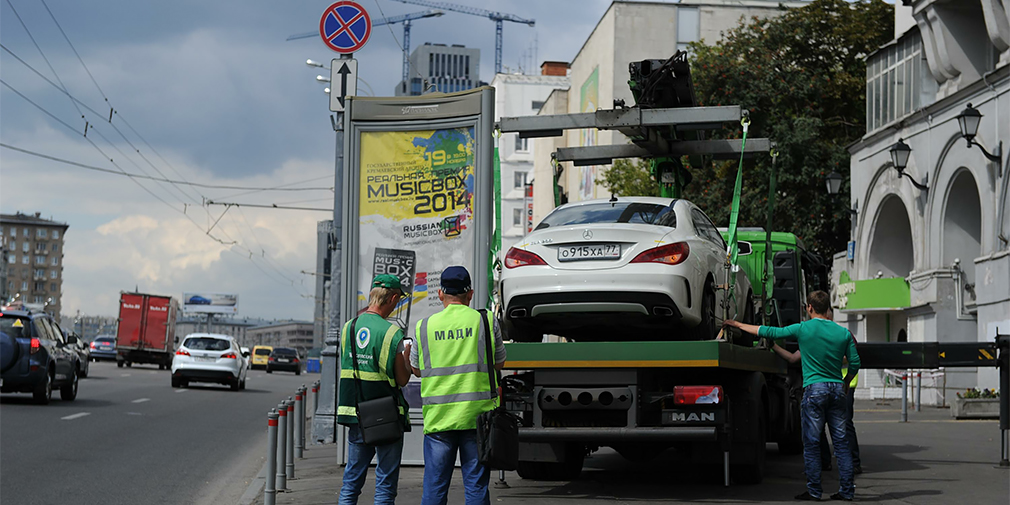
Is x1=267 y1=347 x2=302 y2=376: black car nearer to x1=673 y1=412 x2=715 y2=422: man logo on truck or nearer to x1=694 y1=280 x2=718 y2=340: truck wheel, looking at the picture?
x1=694 y1=280 x2=718 y2=340: truck wheel

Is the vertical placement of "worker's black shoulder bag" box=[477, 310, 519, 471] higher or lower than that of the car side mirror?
lower

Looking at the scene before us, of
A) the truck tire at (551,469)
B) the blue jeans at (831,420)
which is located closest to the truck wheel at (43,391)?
the truck tire at (551,469)

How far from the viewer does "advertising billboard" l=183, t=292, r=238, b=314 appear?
176 m

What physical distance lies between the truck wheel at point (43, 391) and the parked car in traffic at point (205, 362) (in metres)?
9.50

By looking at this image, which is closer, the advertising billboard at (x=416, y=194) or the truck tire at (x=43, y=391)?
the advertising billboard at (x=416, y=194)

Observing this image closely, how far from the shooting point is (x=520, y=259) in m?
10.8

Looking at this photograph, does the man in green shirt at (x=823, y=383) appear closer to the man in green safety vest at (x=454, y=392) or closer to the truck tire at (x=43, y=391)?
the man in green safety vest at (x=454, y=392)

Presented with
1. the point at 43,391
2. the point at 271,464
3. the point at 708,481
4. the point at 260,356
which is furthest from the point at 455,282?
A: the point at 260,356

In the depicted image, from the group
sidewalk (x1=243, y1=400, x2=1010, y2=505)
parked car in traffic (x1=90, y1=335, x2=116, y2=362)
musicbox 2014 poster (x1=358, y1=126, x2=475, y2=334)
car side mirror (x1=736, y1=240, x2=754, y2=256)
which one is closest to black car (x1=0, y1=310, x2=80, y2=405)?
sidewalk (x1=243, y1=400, x2=1010, y2=505)

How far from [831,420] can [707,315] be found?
4.68 feet

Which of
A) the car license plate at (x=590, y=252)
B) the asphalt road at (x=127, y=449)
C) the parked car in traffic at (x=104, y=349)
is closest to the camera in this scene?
the car license plate at (x=590, y=252)

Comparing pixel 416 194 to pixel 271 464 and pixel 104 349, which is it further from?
pixel 104 349

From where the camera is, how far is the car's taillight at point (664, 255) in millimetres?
10320

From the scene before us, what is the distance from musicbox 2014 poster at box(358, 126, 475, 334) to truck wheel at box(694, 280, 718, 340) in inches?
112
